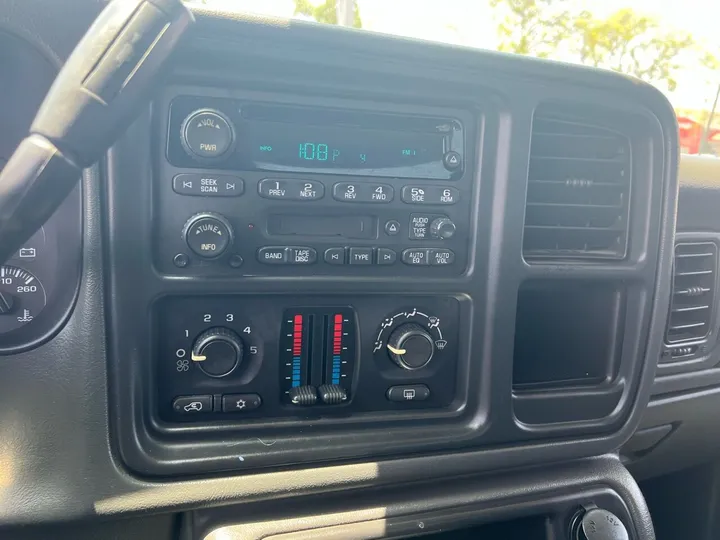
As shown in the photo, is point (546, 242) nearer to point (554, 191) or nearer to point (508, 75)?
point (554, 191)

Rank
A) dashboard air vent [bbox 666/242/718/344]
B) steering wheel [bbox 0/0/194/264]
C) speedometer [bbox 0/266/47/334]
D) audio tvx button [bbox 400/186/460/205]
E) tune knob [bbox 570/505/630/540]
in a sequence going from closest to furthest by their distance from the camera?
1. steering wheel [bbox 0/0/194/264]
2. speedometer [bbox 0/266/47/334]
3. audio tvx button [bbox 400/186/460/205]
4. tune knob [bbox 570/505/630/540]
5. dashboard air vent [bbox 666/242/718/344]

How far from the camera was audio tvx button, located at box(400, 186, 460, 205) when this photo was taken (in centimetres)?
86

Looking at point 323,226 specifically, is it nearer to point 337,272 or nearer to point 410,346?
point 337,272

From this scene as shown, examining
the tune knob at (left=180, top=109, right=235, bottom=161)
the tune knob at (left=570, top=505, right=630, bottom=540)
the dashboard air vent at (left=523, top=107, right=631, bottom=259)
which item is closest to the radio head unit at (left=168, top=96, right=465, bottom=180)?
the tune knob at (left=180, top=109, right=235, bottom=161)

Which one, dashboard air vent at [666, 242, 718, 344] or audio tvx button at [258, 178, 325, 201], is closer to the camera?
audio tvx button at [258, 178, 325, 201]

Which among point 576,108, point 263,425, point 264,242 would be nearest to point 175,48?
point 264,242

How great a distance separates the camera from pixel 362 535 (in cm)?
91

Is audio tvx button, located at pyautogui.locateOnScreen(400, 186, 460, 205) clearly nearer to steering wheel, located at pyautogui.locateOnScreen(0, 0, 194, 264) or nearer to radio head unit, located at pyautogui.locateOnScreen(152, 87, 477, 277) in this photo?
radio head unit, located at pyautogui.locateOnScreen(152, 87, 477, 277)

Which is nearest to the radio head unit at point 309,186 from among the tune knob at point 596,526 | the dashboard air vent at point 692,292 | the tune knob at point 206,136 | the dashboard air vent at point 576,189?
the tune knob at point 206,136

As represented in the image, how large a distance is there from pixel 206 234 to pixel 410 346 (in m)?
0.32

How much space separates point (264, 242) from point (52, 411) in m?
0.33

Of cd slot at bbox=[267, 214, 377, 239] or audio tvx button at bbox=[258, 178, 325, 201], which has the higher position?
audio tvx button at bbox=[258, 178, 325, 201]

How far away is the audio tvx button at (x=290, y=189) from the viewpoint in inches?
31.6

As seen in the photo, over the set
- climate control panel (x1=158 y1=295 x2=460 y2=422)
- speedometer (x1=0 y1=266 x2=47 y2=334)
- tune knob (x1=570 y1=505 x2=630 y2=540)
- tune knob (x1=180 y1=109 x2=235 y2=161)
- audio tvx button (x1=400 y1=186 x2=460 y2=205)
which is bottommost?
tune knob (x1=570 y1=505 x2=630 y2=540)
